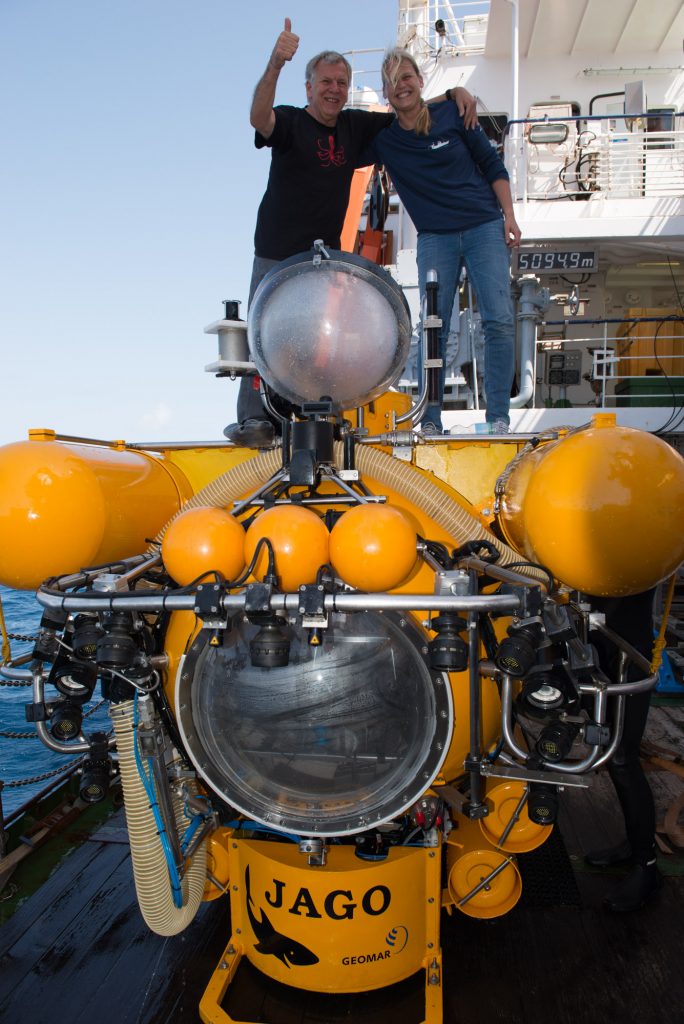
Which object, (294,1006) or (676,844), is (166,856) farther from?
(676,844)

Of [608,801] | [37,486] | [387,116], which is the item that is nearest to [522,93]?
[387,116]

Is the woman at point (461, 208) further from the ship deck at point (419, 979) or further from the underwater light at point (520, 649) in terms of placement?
the ship deck at point (419, 979)

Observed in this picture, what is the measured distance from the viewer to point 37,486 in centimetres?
176

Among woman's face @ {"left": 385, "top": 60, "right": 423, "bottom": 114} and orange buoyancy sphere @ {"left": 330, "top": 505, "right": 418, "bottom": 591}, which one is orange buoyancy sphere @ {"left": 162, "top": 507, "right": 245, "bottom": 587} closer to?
orange buoyancy sphere @ {"left": 330, "top": 505, "right": 418, "bottom": 591}

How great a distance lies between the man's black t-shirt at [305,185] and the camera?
9.53 ft

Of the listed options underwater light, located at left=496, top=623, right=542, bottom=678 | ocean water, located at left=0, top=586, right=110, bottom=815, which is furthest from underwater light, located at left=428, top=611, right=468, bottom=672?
ocean water, located at left=0, top=586, right=110, bottom=815

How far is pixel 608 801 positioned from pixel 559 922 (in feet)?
3.77

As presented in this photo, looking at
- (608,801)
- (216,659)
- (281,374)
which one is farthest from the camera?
(608,801)

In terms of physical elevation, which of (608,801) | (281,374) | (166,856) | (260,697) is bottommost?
(608,801)

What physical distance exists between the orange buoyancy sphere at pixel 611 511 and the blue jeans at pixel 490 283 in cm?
162

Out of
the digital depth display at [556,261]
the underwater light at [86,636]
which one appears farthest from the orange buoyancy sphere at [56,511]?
the digital depth display at [556,261]

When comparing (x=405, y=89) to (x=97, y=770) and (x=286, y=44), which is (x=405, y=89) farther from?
(x=97, y=770)

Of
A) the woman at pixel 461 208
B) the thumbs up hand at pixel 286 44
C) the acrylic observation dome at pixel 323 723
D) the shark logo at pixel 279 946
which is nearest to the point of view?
the acrylic observation dome at pixel 323 723

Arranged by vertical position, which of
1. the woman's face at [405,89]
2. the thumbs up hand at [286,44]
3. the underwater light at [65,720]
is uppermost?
the woman's face at [405,89]
